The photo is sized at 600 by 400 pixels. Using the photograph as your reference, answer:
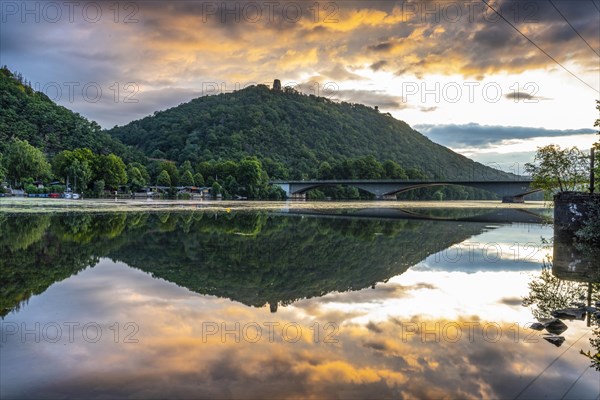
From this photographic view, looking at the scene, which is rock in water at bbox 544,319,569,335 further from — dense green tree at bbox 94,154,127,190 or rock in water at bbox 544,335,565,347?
dense green tree at bbox 94,154,127,190

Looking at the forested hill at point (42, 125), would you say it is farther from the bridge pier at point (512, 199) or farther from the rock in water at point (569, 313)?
the rock in water at point (569, 313)

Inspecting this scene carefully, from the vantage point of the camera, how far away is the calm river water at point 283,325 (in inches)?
240

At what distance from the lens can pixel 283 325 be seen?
28.5 feet

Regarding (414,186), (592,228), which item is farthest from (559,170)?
(414,186)

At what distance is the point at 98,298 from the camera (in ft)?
33.8

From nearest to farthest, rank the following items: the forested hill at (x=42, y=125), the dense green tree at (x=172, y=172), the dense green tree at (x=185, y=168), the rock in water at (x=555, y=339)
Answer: the rock in water at (x=555, y=339)
the forested hill at (x=42, y=125)
the dense green tree at (x=172, y=172)
the dense green tree at (x=185, y=168)

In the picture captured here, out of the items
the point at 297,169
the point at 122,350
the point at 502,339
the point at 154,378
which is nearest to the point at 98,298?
the point at 122,350

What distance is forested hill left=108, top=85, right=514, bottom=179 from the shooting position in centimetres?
15575

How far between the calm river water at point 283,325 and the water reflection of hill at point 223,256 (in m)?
0.09

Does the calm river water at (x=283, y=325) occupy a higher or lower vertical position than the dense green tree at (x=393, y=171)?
lower

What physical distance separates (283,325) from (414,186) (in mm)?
101009

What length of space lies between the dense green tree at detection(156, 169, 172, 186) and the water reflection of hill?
105 meters

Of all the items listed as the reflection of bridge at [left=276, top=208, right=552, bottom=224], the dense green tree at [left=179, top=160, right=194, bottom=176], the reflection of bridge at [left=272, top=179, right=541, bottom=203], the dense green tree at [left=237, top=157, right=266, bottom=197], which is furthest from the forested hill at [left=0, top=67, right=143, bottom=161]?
the reflection of bridge at [left=276, top=208, right=552, bottom=224]

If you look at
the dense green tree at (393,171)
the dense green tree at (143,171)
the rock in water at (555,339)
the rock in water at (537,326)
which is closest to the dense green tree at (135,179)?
the dense green tree at (143,171)
